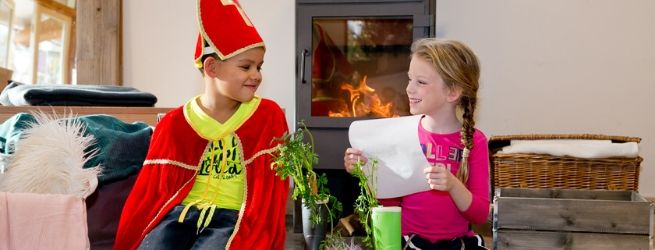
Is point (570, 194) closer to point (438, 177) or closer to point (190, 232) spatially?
point (438, 177)

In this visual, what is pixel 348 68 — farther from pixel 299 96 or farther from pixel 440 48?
pixel 440 48

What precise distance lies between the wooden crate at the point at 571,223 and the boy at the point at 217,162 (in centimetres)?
56

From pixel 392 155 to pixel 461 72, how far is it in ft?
0.82

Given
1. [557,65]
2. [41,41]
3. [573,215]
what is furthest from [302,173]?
[41,41]

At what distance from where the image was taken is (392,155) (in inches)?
61.7

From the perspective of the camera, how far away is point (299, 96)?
8.59 ft

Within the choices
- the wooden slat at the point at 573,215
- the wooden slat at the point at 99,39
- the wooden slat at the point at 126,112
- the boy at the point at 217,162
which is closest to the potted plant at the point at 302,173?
the boy at the point at 217,162

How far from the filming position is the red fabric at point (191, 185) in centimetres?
152

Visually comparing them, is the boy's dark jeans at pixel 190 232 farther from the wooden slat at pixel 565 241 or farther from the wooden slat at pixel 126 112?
the wooden slat at pixel 126 112

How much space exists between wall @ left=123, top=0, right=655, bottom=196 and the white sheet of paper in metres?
1.39

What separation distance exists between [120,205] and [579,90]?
1951 mm

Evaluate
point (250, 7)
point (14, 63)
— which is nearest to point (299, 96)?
point (250, 7)

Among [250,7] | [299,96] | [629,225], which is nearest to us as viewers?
[629,225]

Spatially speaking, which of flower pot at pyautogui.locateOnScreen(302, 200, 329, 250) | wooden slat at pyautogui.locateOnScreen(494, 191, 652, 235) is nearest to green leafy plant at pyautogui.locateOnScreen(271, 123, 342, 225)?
flower pot at pyautogui.locateOnScreen(302, 200, 329, 250)
